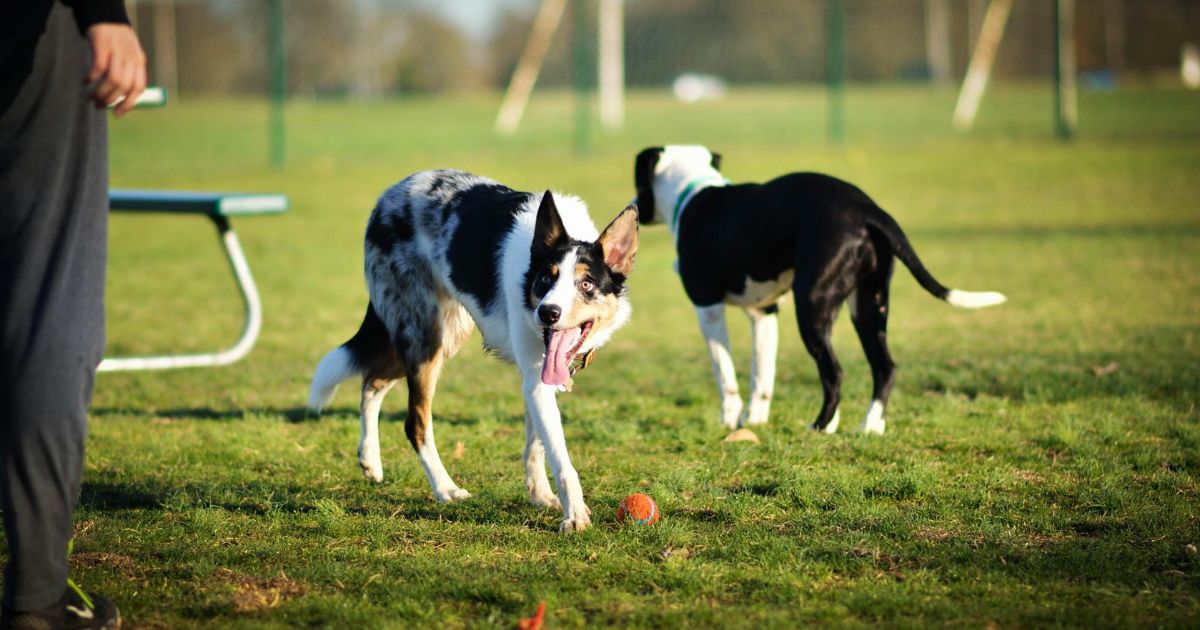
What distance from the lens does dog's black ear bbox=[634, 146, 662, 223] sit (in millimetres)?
7141

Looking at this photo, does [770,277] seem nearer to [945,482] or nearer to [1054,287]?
[945,482]

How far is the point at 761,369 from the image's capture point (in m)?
6.45

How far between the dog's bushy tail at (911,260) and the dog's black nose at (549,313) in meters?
2.01

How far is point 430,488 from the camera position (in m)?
5.24

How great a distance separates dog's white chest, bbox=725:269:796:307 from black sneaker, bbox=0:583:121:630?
3.71m

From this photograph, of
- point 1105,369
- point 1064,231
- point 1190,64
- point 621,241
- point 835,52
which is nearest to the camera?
point 621,241

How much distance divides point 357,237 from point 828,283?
9759mm

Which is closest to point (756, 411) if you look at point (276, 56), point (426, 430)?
point (426, 430)

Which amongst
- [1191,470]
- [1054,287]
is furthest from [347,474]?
[1054,287]

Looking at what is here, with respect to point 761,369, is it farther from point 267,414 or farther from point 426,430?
point 267,414

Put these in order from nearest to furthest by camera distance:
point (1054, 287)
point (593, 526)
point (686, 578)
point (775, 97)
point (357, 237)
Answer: point (686, 578) < point (593, 526) < point (1054, 287) < point (357, 237) < point (775, 97)

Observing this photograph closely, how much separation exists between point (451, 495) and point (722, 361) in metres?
2.01

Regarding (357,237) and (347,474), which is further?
(357,237)

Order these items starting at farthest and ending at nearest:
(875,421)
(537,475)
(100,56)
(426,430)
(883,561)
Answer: (875,421), (426,430), (537,475), (883,561), (100,56)
